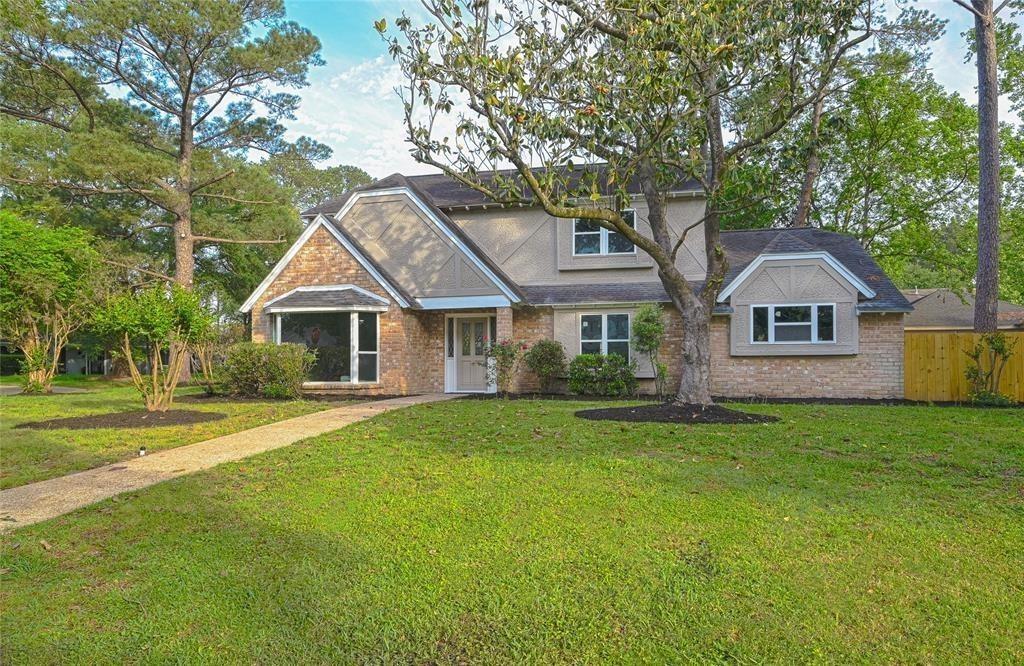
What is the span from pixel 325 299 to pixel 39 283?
8.43 meters

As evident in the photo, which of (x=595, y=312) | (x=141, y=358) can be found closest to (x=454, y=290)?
(x=595, y=312)

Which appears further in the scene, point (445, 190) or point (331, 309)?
point (445, 190)

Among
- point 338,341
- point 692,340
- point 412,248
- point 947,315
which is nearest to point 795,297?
point 692,340

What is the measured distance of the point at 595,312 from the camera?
15273mm

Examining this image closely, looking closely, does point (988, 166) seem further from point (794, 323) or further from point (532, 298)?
point (532, 298)

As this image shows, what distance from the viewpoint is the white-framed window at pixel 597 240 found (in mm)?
15766

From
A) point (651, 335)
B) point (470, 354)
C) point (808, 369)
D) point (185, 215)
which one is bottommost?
point (808, 369)

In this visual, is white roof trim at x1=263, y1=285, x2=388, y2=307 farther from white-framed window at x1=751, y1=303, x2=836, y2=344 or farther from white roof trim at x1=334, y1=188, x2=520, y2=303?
→ white-framed window at x1=751, y1=303, x2=836, y2=344

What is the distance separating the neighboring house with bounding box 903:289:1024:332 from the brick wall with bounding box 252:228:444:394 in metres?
21.6

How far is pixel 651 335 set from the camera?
45.8ft

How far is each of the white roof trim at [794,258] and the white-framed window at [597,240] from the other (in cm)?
276

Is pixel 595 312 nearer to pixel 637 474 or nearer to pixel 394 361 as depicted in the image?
pixel 394 361

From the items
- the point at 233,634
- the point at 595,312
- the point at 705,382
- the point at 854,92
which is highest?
the point at 854,92

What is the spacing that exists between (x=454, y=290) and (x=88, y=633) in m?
12.5
